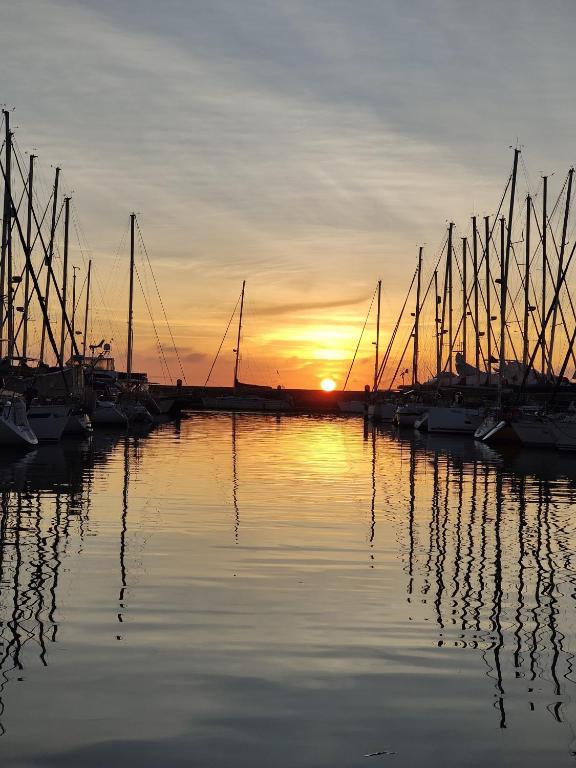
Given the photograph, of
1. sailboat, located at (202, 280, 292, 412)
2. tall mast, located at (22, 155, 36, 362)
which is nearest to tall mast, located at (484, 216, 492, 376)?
tall mast, located at (22, 155, 36, 362)

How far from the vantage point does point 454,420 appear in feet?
246

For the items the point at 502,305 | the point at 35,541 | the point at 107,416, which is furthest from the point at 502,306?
the point at 35,541

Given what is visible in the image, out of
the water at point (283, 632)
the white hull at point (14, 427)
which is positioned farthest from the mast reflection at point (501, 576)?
the white hull at point (14, 427)

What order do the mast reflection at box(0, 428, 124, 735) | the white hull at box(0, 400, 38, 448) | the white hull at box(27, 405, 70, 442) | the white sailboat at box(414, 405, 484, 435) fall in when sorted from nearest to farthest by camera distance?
the mast reflection at box(0, 428, 124, 735)
the white hull at box(0, 400, 38, 448)
the white hull at box(27, 405, 70, 442)
the white sailboat at box(414, 405, 484, 435)

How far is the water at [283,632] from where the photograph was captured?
866cm

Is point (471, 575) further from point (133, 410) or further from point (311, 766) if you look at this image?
point (133, 410)

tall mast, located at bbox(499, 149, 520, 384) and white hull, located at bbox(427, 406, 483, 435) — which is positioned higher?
tall mast, located at bbox(499, 149, 520, 384)

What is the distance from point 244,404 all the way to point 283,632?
5251 inches

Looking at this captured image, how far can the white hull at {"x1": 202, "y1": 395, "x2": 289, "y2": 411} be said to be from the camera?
145875 millimetres

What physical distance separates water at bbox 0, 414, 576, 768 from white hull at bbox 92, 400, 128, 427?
143 ft

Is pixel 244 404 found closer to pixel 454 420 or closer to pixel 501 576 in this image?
pixel 454 420

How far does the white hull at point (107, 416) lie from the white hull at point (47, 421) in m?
19.0

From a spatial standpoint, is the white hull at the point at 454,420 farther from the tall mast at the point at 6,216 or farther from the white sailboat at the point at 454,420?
the tall mast at the point at 6,216

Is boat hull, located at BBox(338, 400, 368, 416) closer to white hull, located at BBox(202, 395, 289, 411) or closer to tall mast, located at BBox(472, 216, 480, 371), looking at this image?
white hull, located at BBox(202, 395, 289, 411)
